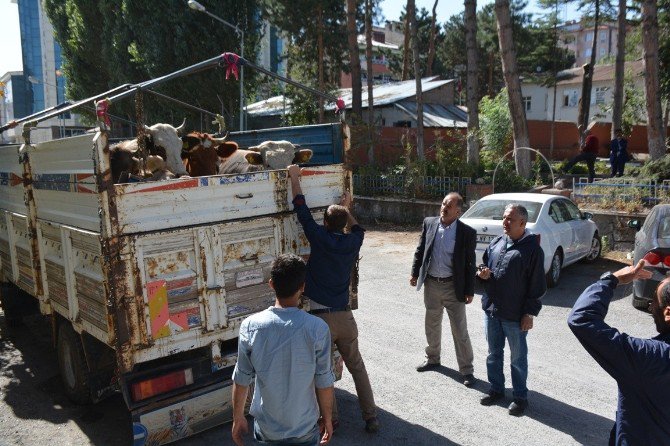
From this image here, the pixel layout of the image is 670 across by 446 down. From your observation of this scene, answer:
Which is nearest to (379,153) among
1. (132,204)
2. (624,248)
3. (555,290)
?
(624,248)

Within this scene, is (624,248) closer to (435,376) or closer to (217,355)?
(435,376)

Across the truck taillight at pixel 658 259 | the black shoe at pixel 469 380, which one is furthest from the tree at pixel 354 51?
the black shoe at pixel 469 380

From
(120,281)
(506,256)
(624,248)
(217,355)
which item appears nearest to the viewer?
(120,281)

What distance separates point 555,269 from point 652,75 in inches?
314

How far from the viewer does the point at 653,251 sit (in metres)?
7.02

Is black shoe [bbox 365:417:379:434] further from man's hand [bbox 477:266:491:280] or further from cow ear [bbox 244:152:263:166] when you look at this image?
cow ear [bbox 244:152:263:166]

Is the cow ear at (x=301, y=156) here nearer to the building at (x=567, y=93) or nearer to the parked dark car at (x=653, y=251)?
the parked dark car at (x=653, y=251)

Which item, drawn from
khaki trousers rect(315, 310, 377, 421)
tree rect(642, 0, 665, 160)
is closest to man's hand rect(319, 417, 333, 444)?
khaki trousers rect(315, 310, 377, 421)

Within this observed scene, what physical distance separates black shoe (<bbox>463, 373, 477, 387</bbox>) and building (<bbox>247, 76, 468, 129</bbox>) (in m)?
24.2

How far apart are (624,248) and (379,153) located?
41.4 feet

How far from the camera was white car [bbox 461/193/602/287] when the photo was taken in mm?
8688

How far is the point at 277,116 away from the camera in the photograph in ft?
102

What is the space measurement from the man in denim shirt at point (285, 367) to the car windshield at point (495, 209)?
6.61 metres

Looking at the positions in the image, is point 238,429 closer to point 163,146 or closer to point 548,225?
point 163,146
